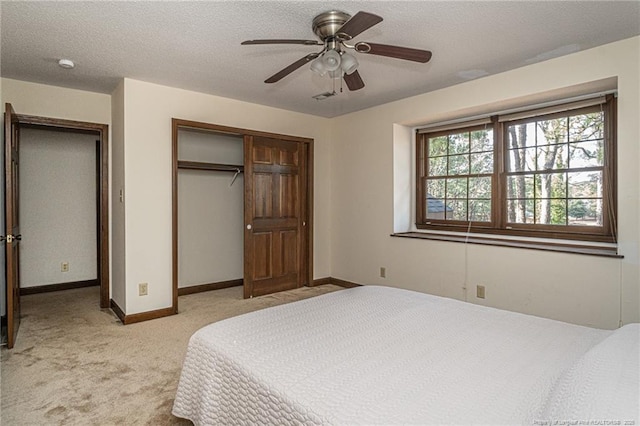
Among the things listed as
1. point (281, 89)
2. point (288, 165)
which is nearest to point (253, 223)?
point (288, 165)

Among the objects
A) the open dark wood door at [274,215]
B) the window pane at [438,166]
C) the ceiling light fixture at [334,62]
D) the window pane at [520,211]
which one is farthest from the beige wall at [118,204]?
the window pane at [520,211]

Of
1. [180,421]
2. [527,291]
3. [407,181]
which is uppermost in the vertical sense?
[407,181]

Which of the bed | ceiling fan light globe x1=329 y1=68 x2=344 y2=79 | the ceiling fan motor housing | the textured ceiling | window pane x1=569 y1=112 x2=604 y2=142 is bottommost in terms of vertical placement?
the bed

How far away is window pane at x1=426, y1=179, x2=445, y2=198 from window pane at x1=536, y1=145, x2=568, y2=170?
3.64 ft

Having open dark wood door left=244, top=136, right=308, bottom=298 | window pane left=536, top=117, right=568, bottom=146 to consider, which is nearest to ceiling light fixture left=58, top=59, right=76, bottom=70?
open dark wood door left=244, top=136, right=308, bottom=298

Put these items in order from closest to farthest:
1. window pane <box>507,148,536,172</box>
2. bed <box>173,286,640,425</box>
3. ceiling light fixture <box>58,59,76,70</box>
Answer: bed <box>173,286,640,425</box> → ceiling light fixture <box>58,59,76,70</box> → window pane <box>507,148,536,172</box>

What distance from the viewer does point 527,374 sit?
1.29 metres

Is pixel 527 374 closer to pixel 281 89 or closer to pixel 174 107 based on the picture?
pixel 281 89

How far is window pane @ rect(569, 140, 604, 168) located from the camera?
3.16 metres

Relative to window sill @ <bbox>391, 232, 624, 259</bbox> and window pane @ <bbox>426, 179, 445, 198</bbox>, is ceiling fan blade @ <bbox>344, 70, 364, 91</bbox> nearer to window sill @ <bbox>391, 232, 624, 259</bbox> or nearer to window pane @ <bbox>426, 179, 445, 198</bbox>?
window sill @ <bbox>391, 232, 624, 259</bbox>

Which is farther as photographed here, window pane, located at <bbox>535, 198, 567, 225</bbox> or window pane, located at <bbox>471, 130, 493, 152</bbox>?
window pane, located at <bbox>471, 130, 493, 152</bbox>

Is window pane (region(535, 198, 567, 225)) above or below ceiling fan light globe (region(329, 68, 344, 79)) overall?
below

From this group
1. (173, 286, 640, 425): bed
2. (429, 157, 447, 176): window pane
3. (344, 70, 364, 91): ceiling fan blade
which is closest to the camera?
(173, 286, 640, 425): bed

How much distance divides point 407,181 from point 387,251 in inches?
36.8
